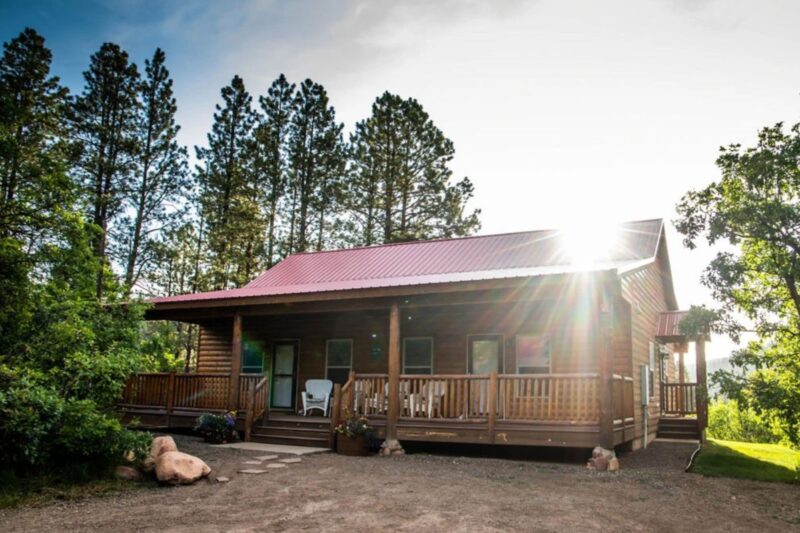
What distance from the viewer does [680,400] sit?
659 inches

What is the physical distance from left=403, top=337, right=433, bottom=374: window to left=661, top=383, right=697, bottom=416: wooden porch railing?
23.3 feet

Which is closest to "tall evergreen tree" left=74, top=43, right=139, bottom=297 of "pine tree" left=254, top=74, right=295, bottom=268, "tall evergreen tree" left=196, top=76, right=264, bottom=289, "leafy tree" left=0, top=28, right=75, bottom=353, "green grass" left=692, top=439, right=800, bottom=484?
"tall evergreen tree" left=196, top=76, right=264, bottom=289

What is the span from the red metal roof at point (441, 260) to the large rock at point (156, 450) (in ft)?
14.0

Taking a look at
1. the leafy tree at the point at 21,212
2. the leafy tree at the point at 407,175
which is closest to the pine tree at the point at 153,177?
the leafy tree at the point at 407,175

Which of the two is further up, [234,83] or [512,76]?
[234,83]

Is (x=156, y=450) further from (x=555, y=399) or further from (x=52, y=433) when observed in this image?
(x=555, y=399)

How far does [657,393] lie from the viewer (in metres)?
16.5

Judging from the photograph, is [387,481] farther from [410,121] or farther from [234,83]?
[234,83]

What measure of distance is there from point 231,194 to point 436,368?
16.7 m

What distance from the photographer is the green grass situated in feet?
31.1

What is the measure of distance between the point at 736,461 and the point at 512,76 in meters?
8.64

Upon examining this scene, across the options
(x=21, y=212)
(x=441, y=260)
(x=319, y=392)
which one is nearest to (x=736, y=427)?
(x=441, y=260)

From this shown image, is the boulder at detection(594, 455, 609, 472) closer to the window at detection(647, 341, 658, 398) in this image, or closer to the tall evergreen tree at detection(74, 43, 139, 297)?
the window at detection(647, 341, 658, 398)

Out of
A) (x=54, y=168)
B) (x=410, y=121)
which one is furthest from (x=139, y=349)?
(x=410, y=121)
